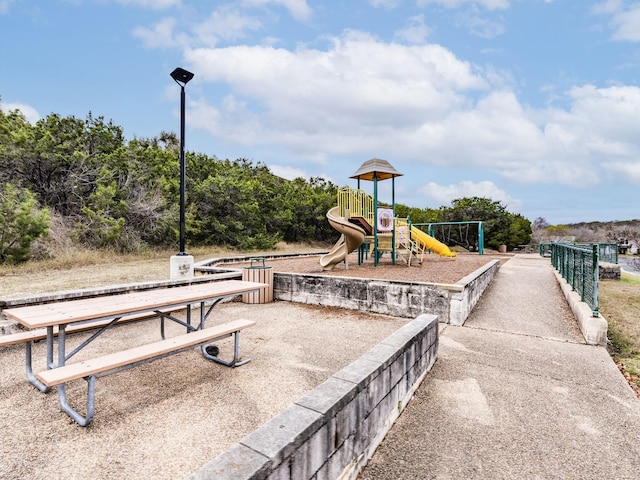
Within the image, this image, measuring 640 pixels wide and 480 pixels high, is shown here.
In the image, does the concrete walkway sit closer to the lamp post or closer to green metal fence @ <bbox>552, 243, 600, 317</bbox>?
green metal fence @ <bbox>552, 243, 600, 317</bbox>

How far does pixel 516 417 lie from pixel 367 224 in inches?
347

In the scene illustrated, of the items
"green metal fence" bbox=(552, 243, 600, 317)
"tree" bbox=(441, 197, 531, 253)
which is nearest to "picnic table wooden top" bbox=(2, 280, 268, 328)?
"green metal fence" bbox=(552, 243, 600, 317)

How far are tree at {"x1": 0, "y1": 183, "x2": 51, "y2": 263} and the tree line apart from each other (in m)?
0.03

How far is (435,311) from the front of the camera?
5797 millimetres

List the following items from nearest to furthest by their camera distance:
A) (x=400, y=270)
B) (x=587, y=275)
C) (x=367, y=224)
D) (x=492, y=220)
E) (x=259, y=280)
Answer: (x=587, y=275) → (x=259, y=280) → (x=400, y=270) → (x=367, y=224) → (x=492, y=220)

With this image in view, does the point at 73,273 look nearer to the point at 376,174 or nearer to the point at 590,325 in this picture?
the point at 376,174

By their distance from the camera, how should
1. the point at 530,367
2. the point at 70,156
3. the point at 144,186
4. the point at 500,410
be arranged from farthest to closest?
the point at 144,186 < the point at 70,156 < the point at 530,367 < the point at 500,410

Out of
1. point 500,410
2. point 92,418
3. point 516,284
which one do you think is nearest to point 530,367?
point 500,410

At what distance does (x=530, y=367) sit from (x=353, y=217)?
7383 millimetres

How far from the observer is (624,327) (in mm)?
5777

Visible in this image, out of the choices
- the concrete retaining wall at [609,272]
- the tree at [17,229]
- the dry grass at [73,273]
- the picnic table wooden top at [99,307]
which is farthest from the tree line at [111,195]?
the concrete retaining wall at [609,272]

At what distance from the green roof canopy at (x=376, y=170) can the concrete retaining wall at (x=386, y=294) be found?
4674 mm

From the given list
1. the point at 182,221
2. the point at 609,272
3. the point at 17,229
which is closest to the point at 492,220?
the point at 609,272

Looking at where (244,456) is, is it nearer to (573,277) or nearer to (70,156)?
(573,277)
